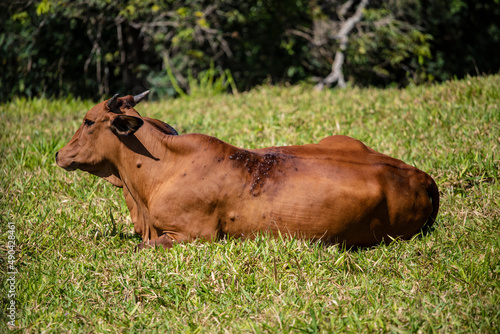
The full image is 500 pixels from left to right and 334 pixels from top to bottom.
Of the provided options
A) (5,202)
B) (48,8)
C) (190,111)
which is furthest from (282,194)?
(48,8)

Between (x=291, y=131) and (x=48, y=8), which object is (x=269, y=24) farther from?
(x=291, y=131)

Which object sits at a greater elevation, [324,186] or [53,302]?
[324,186]

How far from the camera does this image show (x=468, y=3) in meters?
13.6

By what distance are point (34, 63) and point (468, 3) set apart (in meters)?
10.8

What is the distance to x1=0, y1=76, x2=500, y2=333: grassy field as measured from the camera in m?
2.81

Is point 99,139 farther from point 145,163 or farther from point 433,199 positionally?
point 433,199

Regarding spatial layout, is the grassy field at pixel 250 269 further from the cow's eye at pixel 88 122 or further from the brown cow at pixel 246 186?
the cow's eye at pixel 88 122

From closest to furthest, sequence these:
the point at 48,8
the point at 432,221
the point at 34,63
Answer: the point at 432,221, the point at 48,8, the point at 34,63

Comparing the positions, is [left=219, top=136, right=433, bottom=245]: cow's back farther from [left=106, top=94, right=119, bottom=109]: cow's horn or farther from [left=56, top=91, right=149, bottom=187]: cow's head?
[left=106, top=94, right=119, bottom=109]: cow's horn

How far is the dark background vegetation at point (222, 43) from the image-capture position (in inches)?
414

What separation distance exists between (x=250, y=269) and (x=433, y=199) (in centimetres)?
150

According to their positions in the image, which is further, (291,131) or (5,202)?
(291,131)

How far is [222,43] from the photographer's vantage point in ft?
37.3

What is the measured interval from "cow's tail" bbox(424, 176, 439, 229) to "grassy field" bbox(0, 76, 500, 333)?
7 centimetres
